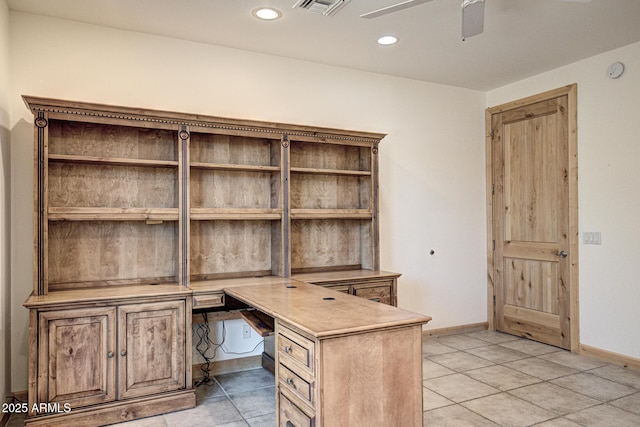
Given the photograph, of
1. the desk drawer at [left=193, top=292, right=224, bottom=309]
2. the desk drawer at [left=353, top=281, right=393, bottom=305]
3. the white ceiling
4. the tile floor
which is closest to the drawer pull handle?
the tile floor

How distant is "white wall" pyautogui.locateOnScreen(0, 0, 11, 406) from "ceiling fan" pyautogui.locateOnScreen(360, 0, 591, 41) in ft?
7.95

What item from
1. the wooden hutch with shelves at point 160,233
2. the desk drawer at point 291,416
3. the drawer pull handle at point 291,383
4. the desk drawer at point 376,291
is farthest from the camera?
the desk drawer at point 376,291

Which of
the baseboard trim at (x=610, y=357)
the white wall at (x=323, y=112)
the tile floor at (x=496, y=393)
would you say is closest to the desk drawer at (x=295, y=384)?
the tile floor at (x=496, y=393)

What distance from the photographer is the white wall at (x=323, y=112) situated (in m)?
3.19

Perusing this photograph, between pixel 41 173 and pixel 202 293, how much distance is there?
1316 millimetres

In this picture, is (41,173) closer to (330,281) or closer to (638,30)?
(330,281)

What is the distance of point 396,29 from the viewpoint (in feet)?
11.4

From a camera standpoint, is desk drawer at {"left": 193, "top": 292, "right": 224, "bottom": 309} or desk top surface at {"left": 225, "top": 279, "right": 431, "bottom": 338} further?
desk drawer at {"left": 193, "top": 292, "right": 224, "bottom": 309}

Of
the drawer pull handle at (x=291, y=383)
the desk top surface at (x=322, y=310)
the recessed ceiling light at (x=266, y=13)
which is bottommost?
the drawer pull handle at (x=291, y=383)

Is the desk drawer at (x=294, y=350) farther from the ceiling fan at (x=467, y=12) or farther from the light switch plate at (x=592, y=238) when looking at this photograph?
the light switch plate at (x=592, y=238)

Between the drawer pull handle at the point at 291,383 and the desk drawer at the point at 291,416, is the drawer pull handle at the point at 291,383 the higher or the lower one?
the higher one

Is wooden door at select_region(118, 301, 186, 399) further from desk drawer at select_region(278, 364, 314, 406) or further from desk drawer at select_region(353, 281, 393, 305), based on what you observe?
desk drawer at select_region(353, 281, 393, 305)

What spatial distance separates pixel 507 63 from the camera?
14.1 ft

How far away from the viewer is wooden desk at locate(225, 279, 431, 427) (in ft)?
6.34
